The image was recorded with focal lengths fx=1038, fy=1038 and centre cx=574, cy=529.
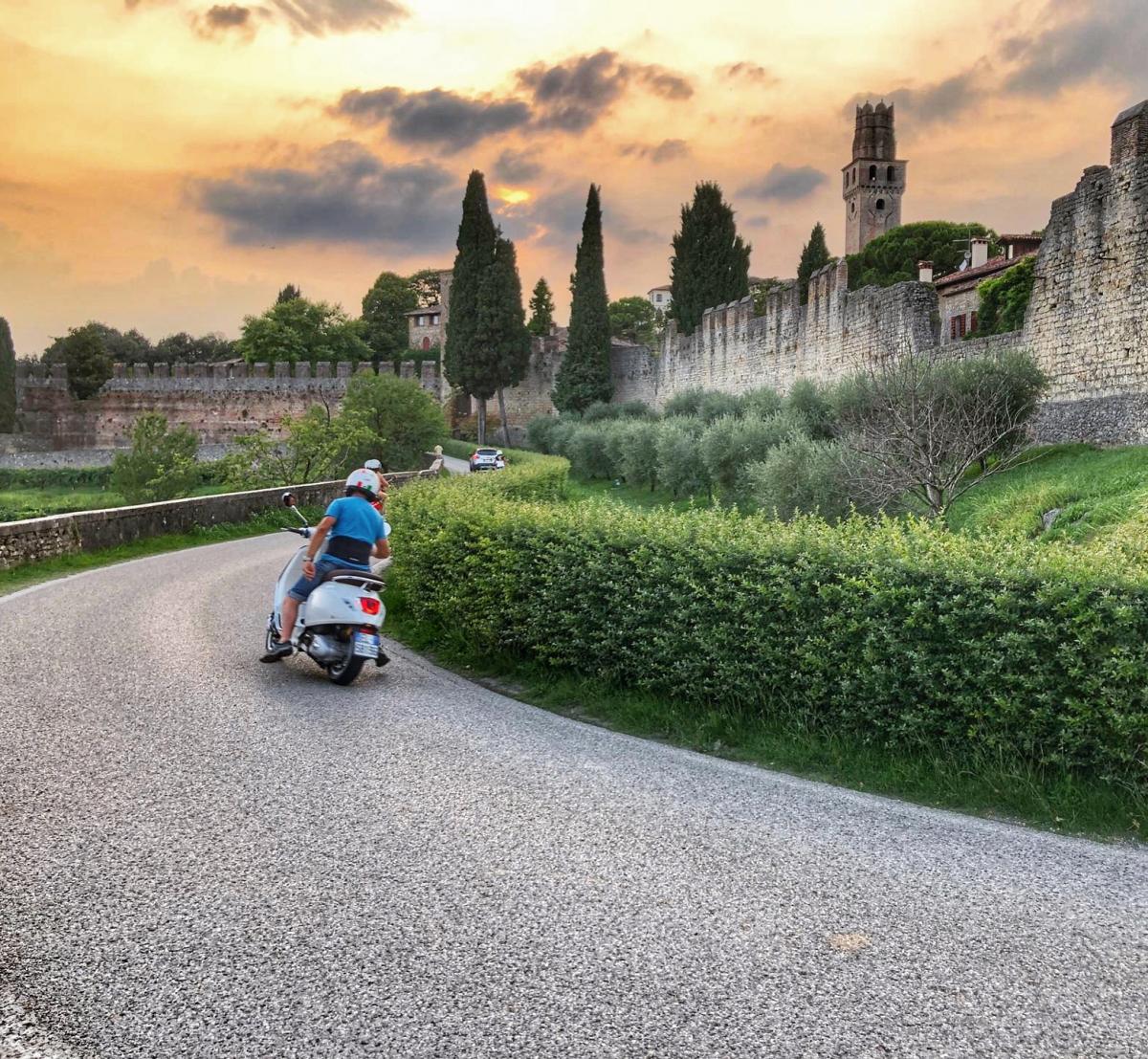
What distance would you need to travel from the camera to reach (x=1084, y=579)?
5.42 m

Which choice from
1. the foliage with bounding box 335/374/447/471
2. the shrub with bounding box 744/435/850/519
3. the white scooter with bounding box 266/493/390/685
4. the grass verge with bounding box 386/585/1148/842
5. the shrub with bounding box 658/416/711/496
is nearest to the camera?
the grass verge with bounding box 386/585/1148/842

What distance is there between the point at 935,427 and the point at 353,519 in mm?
12784

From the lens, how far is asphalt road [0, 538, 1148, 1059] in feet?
10.2

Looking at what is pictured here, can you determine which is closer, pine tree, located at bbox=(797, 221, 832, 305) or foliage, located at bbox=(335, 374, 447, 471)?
foliage, located at bbox=(335, 374, 447, 471)

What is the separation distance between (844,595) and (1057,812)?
163 cm

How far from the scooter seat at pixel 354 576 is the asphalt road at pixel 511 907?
1.44 metres

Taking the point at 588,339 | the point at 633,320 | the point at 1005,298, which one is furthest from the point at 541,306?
the point at 1005,298

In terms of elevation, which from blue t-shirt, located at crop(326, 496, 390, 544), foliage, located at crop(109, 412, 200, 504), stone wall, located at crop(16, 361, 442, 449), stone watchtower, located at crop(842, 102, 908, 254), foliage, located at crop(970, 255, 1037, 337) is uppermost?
stone watchtower, located at crop(842, 102, 908, 254)

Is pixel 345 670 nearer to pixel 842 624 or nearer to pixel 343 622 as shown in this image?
pixel 343 622

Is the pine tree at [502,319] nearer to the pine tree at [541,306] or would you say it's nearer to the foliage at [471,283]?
the foliage at [471,283]

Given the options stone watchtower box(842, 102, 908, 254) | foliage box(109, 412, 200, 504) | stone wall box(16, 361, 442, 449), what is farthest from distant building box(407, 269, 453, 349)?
foliage box(109, 412, 200, 504)

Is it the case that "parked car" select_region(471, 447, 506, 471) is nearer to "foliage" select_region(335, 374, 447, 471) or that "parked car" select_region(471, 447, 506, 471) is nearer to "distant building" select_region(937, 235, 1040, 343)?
"foliage" select_region(335, 374, 447, 471)

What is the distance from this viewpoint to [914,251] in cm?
5769

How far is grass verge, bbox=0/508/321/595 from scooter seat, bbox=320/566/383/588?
684 centimetres
